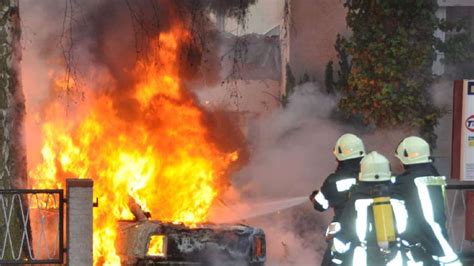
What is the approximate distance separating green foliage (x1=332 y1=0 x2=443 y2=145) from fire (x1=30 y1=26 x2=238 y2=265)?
229 cm

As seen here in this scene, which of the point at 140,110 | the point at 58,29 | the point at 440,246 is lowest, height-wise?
the point at 440,246

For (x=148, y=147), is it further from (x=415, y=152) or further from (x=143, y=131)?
(x=415, y=152)

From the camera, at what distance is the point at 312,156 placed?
14516 mm

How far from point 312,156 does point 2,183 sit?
Answer: 5954 millimetres

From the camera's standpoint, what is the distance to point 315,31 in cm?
1606

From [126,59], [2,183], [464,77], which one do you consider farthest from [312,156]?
[2,183]

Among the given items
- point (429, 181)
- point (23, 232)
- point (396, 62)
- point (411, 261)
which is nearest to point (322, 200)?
point (429, 181)

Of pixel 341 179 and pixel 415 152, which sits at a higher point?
pixel 415 152

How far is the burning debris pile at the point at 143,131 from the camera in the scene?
12.0 metres

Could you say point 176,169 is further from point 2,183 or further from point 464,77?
point 464,77

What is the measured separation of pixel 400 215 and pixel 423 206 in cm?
35

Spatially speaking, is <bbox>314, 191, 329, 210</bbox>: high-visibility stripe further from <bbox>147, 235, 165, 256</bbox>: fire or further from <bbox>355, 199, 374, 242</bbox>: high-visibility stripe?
<bbox>147, 235, 165, 256</bbox>: fire

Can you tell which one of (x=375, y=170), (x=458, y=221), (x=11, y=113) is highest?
(x=11, y=113)

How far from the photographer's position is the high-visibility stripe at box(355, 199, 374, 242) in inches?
285
